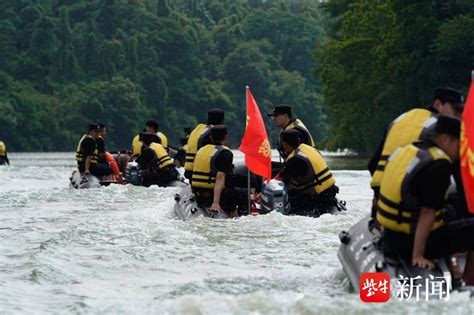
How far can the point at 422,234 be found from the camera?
8.27 meters

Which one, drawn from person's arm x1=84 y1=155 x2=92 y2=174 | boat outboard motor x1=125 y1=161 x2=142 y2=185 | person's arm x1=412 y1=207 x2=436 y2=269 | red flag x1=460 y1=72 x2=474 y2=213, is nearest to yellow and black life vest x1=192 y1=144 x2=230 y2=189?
red flag x1=460 y1=72 x2=474 y2=213

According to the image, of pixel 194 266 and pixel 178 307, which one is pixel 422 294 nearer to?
pixel 178 307

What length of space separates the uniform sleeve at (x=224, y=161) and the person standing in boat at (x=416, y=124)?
5374 mm

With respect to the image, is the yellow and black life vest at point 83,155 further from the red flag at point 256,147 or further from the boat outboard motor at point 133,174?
the red flag at point 256,147

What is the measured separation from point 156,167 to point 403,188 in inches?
618

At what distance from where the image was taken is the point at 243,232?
12992 mm

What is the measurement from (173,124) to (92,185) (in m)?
86.8

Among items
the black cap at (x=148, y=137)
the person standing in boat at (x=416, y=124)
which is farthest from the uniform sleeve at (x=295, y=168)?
the black cap at (x=148, y=137)

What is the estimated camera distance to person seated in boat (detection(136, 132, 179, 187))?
23.6 m

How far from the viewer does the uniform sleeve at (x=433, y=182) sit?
811cm

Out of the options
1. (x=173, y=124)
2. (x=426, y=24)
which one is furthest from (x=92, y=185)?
(x=173, y=124)

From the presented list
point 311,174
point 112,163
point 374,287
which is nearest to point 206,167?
point 311,174

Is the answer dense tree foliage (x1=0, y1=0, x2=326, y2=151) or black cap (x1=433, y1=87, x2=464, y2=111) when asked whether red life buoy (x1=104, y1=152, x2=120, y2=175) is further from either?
dense tree foliage (x1=0, y1=0, x2=326, y2=151)

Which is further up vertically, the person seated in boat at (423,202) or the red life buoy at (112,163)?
the person seated in boat at (423,202)
